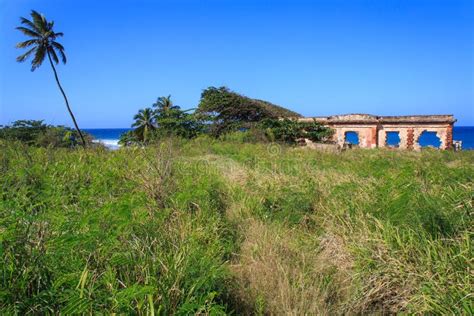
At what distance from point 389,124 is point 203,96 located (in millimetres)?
13718

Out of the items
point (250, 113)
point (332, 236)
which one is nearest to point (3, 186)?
point (332, 236)

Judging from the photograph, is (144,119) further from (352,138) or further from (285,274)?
(352,138)

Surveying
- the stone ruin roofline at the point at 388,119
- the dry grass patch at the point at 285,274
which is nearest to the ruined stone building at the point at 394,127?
the stone ruin roofline at the point at 388,119

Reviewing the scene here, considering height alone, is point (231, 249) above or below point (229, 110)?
below

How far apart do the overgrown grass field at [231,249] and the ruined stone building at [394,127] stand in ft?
63.6

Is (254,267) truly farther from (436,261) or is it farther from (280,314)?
(436,261)

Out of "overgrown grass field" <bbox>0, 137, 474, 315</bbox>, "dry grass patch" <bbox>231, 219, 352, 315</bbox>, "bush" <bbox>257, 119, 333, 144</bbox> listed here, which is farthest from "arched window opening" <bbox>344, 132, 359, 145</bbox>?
"dry grass patch" <bbox>231, 219, 352, 315</bbox>

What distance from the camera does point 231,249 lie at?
4.08 metres

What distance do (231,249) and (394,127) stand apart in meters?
23.5

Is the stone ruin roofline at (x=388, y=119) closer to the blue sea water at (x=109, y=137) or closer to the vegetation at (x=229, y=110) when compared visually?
the vegetation at (x=229, y=110)

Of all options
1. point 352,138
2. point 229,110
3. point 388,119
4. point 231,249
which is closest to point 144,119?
point 229,110

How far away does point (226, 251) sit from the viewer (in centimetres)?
399

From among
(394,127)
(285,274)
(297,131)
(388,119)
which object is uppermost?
(388,119)

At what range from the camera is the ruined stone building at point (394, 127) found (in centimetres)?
2405
